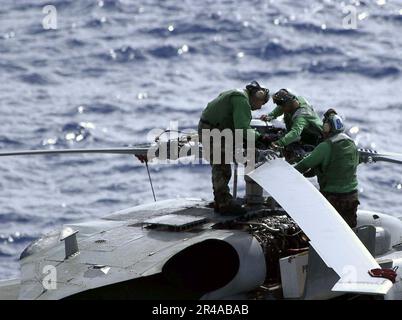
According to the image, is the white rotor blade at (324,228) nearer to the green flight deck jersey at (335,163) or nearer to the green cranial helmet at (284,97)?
the green flight deck jersey at (335,163)

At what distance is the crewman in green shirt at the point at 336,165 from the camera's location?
21.0 metres

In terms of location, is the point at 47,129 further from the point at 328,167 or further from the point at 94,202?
the point at 328,167

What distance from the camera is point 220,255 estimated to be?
20.6m

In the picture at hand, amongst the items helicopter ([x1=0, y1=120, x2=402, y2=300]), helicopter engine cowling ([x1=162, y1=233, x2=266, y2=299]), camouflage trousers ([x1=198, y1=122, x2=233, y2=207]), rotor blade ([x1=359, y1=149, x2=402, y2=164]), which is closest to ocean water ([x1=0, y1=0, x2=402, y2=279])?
helicopter ([x1=0, y1=120, x2=402, y2=300])

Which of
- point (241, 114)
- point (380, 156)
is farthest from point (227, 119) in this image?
point (380, 156)

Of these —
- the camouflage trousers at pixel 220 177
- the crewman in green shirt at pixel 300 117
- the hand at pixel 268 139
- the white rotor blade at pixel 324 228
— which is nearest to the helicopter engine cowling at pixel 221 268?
the white rotor blade at pixel 324 228

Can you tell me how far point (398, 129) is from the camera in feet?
151

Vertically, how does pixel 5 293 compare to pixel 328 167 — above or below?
below

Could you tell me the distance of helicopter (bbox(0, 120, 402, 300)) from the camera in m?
18.8

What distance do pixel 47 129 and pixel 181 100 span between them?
7.46 meters

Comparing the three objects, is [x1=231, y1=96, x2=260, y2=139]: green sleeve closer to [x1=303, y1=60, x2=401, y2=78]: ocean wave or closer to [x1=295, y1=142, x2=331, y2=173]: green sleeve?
[x1=295, y1=142, x2=331, y2=173]: green sleeve

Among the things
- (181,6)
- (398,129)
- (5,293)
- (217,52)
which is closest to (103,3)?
(181,6)

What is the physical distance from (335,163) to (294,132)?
114 centimetres

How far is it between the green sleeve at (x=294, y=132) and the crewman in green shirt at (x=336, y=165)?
0.62 m
